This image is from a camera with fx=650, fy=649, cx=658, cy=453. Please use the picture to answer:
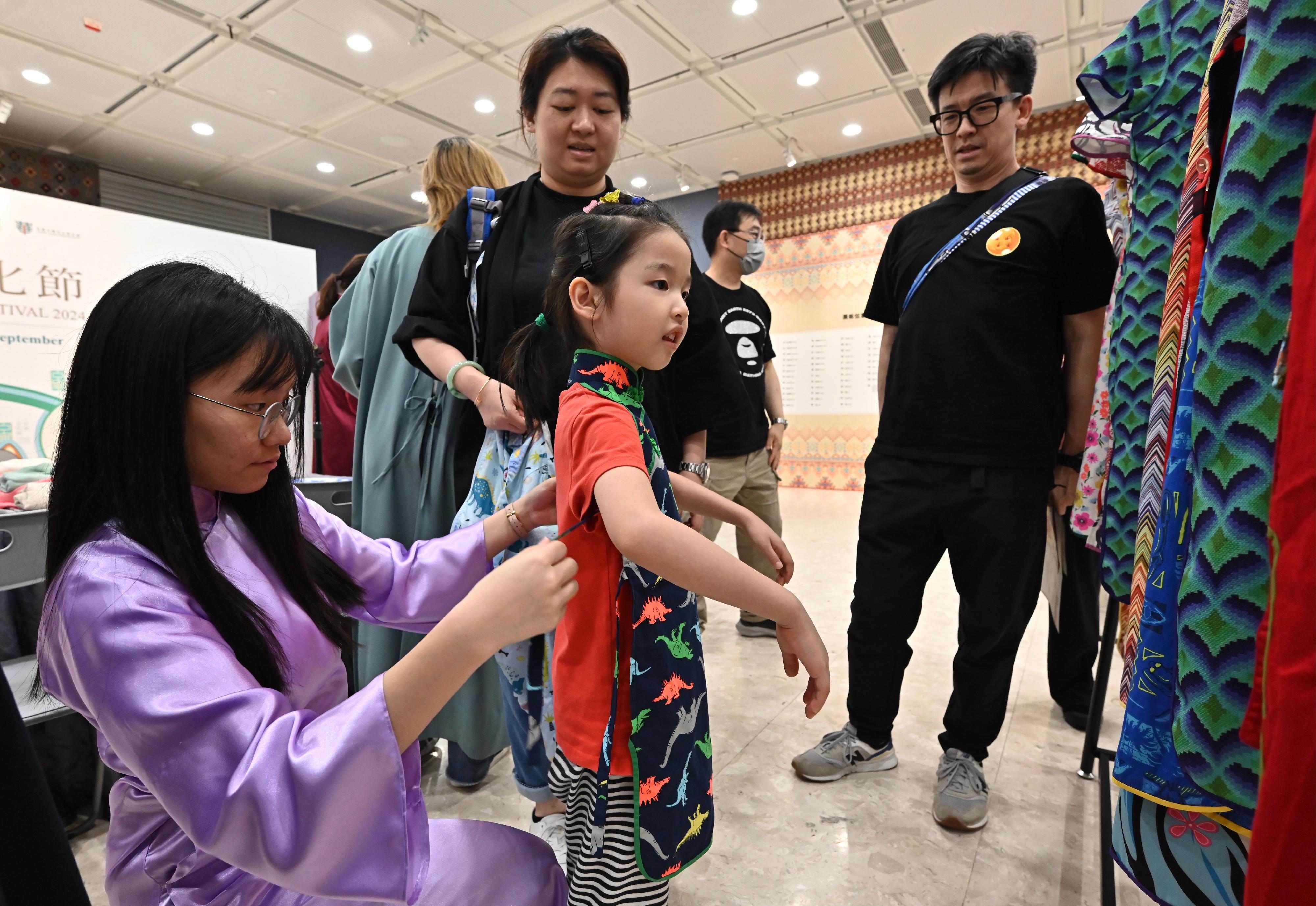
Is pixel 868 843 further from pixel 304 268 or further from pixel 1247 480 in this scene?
pixel 304 268

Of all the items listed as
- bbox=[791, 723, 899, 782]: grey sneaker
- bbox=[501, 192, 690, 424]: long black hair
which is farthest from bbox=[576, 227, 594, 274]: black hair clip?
bbox=[791, 723, 899, 782]: grey sneaker

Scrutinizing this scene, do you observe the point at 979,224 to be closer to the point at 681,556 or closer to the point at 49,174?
the point at 681,556

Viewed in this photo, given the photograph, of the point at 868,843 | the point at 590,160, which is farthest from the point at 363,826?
the point at 868,843

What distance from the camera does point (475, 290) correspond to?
1.17 m

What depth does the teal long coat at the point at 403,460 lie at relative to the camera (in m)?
1.48

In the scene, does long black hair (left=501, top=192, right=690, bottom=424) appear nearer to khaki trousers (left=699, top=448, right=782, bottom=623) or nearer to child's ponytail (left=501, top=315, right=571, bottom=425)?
child's ponytail (left=501, top=315, right=571, bottom=425)

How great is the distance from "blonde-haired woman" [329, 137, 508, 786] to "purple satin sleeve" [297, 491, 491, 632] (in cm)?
58

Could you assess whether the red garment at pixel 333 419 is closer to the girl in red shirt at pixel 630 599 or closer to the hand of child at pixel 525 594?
the girl in red shirt at pixel 630 599

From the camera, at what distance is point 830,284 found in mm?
6984

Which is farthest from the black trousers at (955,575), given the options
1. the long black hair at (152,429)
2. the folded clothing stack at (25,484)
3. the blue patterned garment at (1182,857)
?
the folded clothing stack at (25,484)

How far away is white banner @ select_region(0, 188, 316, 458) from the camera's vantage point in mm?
4133

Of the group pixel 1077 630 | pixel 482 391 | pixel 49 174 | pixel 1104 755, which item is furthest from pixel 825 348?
pixel 49 174

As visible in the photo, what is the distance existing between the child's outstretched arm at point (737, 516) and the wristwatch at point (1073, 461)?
86 centimetres

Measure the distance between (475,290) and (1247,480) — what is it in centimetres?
108
